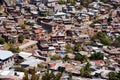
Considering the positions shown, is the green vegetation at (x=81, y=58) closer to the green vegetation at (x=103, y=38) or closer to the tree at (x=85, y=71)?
the tree at (x=85, y=71)

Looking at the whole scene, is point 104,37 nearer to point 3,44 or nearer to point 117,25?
point 117,25

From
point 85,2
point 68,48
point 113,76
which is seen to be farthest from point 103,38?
point 85,2

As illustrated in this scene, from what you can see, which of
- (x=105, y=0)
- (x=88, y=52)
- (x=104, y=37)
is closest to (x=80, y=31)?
(x=104, y=37)

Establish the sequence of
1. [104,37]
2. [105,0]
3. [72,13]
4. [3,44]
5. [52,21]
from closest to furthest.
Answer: [3,44]
[104,37]
[52,21]
[72,13]
[105,0]

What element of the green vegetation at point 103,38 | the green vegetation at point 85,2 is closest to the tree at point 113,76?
the green vegetation at point 103,38

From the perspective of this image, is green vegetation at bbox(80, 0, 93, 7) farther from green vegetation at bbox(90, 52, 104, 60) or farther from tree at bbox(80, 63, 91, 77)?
tree at bbox(80, 63, 91, 77)

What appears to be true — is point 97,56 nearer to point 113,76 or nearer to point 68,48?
point 68,48

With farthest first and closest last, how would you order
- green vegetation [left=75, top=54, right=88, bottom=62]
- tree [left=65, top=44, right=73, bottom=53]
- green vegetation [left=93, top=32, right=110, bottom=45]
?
green vegetation [left=93, top=32, right=110, bottom=45], tree [left=65, top=44, right=73, bottom=53], green vegetation [left=75, top=54, right=88, bottom=62]

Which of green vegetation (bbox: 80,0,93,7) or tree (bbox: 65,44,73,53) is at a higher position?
green vegetation (bbox: 80,0,93,7)

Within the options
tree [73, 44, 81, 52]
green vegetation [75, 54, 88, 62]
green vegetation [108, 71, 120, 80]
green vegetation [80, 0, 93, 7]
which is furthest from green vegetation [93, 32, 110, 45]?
green vegetation [80, 0, 93, 7]
